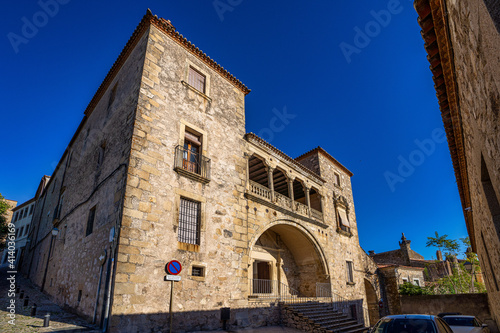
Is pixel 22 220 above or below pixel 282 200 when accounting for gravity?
above

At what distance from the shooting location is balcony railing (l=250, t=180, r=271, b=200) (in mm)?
13508

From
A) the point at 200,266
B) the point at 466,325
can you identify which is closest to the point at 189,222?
the point at 200,266

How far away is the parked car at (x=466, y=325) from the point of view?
29.1 feet

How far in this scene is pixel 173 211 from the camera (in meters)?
9.54

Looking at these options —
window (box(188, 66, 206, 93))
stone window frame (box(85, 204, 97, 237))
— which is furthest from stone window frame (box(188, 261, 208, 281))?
window (box(188, 66, 206, 93))

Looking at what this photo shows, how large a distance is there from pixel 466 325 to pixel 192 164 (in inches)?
447

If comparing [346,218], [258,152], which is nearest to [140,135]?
[258,152]

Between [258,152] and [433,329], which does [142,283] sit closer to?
[433,329]

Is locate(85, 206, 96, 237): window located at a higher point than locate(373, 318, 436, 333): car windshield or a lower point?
higher

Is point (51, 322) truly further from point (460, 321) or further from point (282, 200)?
point (460, 321)

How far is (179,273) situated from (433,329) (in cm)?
683

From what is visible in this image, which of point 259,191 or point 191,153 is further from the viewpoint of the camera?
point 259,191

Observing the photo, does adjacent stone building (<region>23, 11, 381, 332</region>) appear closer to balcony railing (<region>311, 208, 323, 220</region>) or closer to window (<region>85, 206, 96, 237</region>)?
window (<region>85, 206, 96, 237</region>)

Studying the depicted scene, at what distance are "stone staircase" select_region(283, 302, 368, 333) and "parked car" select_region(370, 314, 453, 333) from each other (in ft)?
21.6
